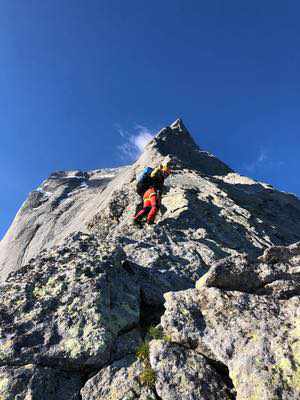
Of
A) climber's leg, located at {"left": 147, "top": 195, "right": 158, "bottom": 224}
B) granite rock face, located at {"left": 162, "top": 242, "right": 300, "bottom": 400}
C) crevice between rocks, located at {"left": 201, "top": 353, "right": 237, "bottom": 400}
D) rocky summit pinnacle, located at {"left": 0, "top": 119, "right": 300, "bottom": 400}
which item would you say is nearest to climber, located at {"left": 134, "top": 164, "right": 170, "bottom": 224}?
climber's leg, located at {"left": 147, "top": 195, "right": 158, "bottom": 224}

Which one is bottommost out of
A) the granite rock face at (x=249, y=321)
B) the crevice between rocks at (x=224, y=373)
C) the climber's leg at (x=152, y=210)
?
the crevice between rocks at (x=224, y=373)

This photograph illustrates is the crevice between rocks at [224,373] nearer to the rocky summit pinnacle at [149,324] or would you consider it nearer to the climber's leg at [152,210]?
the rocky summit pinnacle at [149,324]

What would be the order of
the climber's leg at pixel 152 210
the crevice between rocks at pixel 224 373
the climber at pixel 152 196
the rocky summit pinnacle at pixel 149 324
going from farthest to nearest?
1. the climber at pixel 152 196
2. the climber's leg at pixel 152 210
3. the rocky summit pinnacle at pixel 149 324
4. the crevice between rocks at pixel 224 373

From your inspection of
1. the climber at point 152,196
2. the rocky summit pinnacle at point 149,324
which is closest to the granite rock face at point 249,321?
the rocky summit pinnacle at point 149,324

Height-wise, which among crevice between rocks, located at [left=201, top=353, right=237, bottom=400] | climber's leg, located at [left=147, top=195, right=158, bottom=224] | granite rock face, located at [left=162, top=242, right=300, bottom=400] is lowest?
crevice between rocks, located at [left=201, top=353, right=237, bottom=400]

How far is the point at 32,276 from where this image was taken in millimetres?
9906

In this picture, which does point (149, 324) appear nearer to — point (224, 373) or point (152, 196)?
point (224, 373)

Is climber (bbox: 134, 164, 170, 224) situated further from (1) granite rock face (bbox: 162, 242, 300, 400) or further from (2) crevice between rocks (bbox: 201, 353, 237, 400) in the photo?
(2) crevice between rocks (bbox: 201, 353, 237, 400)

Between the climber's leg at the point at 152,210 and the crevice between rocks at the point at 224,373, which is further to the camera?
the climber's leg at the point at 152,210

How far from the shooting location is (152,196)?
1891 centimetres

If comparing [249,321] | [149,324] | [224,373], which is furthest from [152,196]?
[224,373]

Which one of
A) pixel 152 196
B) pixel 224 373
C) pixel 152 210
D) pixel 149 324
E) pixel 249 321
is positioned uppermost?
pixel 152 196

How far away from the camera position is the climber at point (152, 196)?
1808cm

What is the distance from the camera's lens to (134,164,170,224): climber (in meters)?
18.1
